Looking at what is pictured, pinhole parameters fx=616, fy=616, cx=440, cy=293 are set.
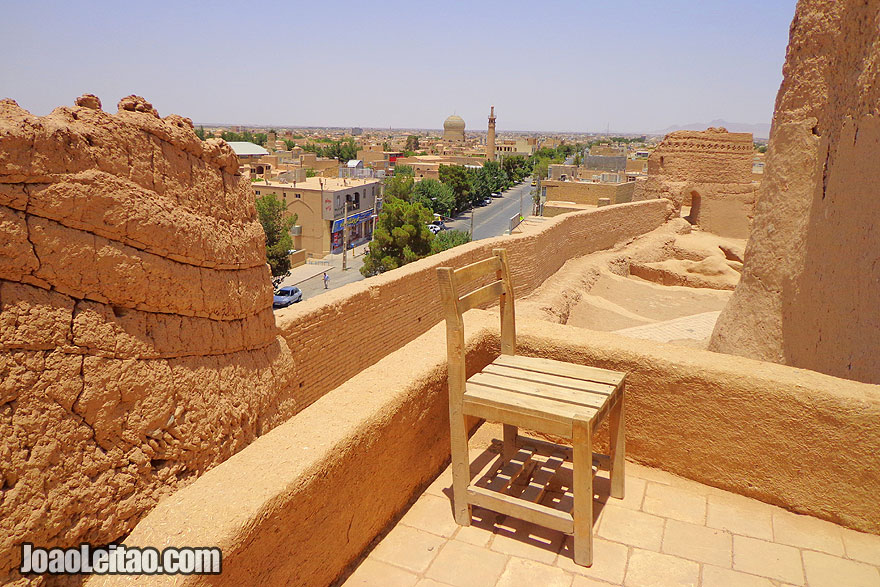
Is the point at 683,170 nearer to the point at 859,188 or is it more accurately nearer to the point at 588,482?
the point at 859,188

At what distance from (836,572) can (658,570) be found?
0.70m

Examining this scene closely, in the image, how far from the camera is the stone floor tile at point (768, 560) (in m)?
2.41

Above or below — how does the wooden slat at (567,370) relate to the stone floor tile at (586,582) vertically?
above

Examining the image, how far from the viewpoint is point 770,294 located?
5.57 metres

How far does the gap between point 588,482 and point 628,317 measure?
8.16 metres

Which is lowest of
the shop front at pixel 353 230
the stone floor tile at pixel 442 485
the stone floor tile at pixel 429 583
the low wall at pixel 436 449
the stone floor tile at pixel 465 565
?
the shop front at pixel 353 230

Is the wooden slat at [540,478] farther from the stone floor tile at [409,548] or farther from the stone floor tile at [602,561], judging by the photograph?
the stone floor tile at [409,548]

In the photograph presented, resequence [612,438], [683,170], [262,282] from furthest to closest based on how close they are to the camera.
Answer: [683,170] < [262,282] < [612,438]

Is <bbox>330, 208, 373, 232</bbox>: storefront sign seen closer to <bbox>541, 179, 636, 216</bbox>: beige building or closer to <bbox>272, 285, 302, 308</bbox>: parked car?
<bbox>272, 285, 302, 308</bbox>: parked car

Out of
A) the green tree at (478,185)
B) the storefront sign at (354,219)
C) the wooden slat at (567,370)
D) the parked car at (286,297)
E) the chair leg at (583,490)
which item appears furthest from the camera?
the green tree at (478,185)

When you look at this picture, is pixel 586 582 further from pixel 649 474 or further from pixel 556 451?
pixel 649 474

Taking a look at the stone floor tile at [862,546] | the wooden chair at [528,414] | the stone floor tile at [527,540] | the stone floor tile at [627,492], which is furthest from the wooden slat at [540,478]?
the stone floor tile at [862,546]

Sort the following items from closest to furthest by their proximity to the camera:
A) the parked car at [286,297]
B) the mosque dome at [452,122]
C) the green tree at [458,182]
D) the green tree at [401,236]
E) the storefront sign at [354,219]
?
1. the parked car at [286,297]
2. the green tree at [401,236]
3. the storefront sign at [354,219]
4. the green tree at [458,182]
5. the mosque dome at [452,122]

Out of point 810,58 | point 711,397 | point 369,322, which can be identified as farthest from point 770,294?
point 369,322
